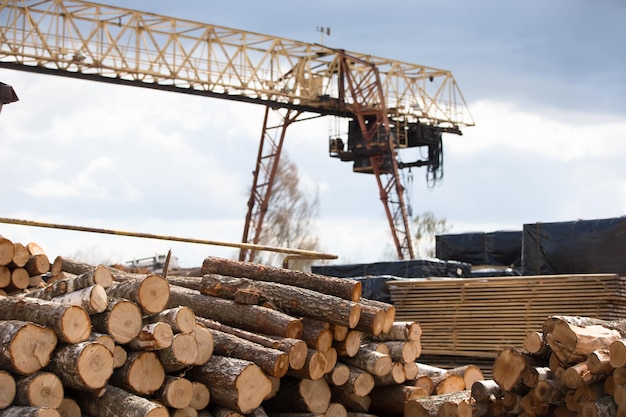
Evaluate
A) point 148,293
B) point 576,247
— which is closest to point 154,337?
point 148,293

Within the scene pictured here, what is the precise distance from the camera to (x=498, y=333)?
11.7 meters

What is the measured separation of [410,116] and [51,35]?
14.5 metres

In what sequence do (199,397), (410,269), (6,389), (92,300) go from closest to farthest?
1. (6,389)
2. (92,300)
3. (199,397)
4. (410,269)

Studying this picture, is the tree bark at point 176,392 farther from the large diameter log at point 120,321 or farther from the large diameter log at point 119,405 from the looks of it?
the large diameter log at point 120,321

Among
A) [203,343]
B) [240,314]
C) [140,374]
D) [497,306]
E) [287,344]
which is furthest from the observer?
[497,306]

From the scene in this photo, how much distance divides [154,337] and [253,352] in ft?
3.22

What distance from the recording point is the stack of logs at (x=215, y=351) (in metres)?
6.71

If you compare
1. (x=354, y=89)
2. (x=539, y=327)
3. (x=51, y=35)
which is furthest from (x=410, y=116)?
(x=539, y=327)

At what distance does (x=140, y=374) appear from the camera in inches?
275

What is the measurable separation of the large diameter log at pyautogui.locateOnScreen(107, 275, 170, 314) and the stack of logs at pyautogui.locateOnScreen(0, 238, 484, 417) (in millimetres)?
10

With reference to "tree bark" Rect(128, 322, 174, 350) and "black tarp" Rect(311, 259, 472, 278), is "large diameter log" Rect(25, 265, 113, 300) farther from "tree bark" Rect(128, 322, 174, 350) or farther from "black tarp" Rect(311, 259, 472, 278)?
"black tarp" Rect(311, 259, 472, 278)

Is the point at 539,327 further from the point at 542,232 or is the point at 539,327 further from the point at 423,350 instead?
the point at 542,232

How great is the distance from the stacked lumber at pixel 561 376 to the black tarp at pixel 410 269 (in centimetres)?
736

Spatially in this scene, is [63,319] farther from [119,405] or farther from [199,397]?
[199,397]
